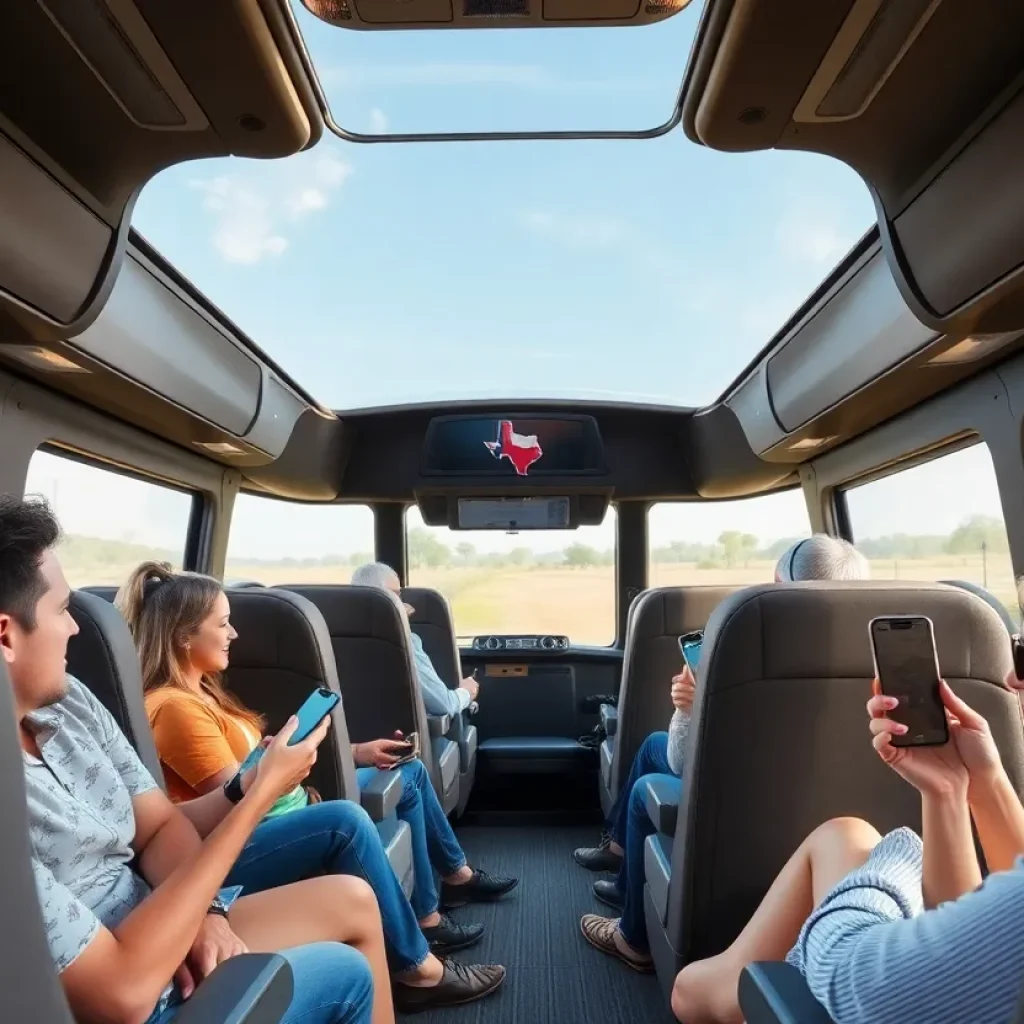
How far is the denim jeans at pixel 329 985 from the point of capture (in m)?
1.71

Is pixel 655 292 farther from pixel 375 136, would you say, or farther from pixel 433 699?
pixel 375 136

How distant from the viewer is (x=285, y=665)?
264 cm

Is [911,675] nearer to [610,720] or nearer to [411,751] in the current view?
[411,751]

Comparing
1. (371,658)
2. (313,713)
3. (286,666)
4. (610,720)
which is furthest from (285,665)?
(610,720)

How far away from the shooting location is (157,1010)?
1.55m

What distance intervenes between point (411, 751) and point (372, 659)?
0.40 m

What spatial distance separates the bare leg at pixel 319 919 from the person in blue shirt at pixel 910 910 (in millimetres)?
758

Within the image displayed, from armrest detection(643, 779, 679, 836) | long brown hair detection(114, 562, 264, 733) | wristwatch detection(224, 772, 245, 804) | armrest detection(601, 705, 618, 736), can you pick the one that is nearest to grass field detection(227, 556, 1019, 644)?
armrest detection(601, 705, 618, 736)

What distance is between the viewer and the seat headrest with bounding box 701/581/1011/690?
2002 mm

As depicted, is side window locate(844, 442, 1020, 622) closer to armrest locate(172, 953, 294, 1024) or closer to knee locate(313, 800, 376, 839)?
knee locate(313, 800, 376, 839)

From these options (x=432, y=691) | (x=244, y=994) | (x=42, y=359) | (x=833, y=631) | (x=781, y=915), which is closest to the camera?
(x=244, y=994)

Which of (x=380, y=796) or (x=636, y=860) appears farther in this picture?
(x=636, y=860)

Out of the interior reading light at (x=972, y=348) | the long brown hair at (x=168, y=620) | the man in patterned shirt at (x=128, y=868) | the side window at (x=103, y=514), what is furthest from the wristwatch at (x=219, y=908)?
the interior reading light at (x=972, y=348)

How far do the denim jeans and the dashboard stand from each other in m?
4.53
